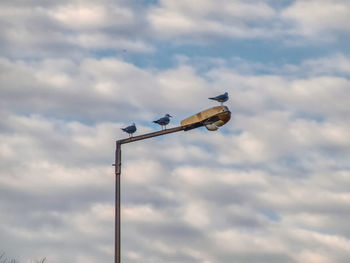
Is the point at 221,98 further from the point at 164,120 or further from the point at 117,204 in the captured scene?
the point at 117,204

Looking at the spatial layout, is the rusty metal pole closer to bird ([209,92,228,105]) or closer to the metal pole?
the metal pole

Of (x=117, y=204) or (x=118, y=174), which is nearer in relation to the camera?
(x=117, y=204)

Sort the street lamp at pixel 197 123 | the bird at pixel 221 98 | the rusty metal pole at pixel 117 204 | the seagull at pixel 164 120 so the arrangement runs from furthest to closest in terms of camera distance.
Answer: the seagull at pixel 164 120 < the bird at pixel 221 98 < the street lamp at pixel 197 123 < the rusty metal pole at pixel 117 204

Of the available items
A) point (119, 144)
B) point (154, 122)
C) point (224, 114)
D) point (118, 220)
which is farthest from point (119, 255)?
point (154, 122)

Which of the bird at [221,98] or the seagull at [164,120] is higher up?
the seagull at [164,120]

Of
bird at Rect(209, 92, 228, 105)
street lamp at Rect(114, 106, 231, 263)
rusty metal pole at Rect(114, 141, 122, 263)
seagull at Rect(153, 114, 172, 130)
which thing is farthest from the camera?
seagull at Rect(153, 114, 172, 130)

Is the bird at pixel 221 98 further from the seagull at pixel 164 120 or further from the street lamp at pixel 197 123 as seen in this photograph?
the street lamp at pixel 197 123

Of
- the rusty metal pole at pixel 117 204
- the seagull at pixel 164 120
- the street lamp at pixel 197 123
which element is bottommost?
the rusty metal pole at pixel 117 204

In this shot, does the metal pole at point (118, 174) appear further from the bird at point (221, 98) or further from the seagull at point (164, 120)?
the seagull at point (164, 120)

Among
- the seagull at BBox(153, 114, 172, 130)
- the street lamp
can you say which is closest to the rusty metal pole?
the street lamp

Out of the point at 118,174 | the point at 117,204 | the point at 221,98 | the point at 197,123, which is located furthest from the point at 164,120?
the point at 117,204

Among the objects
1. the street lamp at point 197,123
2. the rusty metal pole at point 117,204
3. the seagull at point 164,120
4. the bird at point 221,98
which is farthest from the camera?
the seagull at point 164,120

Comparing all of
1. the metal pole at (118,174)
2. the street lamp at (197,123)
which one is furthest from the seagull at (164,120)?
the metal pole at (118,174)

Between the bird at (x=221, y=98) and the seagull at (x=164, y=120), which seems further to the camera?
the seagull at (x=164, y=120)
